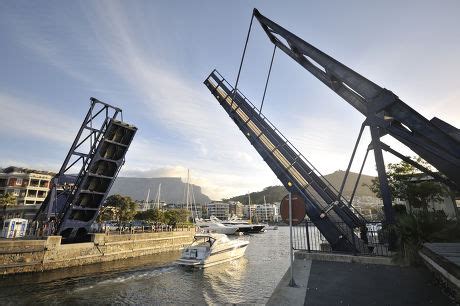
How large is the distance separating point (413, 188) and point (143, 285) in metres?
18.1

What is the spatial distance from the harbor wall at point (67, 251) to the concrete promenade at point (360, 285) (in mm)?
19380

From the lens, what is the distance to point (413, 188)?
16.9m

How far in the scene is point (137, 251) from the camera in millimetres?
28016

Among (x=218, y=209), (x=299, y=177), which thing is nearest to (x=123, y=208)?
(x=299, y=177)

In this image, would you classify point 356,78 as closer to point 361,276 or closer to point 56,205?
point 361,276

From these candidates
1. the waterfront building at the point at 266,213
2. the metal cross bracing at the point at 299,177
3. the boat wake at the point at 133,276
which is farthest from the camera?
the waterfront building at the point at 266,213

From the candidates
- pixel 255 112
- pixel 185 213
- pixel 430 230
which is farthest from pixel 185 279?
pixel 185 213

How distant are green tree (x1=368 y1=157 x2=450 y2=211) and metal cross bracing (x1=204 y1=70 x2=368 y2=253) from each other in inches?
233

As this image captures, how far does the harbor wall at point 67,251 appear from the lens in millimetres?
17469

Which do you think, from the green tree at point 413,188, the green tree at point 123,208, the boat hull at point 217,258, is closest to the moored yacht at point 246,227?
the green tree at point 123,208

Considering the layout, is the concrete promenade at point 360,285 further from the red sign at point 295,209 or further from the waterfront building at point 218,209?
the waterfront building at point 218,209

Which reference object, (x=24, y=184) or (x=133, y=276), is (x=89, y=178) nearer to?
(x=133, y=276)

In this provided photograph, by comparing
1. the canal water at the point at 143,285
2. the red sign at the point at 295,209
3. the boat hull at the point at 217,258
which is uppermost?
the red sign at the point at 295,209

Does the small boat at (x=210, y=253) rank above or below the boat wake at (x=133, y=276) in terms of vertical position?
above
